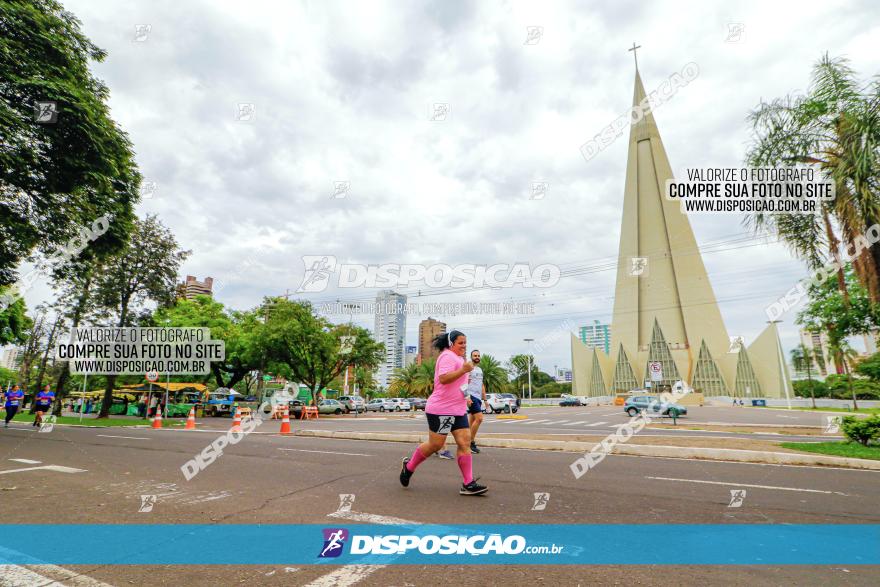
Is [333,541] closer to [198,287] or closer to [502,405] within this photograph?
[502,405]

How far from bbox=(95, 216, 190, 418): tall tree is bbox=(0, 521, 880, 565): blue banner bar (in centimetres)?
2507

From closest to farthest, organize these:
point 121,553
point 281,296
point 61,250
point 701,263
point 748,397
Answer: point 121,553, point 61,250, point 281,296, point 748,397, point 701,263

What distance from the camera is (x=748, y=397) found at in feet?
222

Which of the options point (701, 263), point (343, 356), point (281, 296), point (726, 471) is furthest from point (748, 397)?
point (726, 471)

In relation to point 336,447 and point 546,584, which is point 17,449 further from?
point 546,584

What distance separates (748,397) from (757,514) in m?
79.4

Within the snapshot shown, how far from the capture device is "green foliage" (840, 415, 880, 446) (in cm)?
962

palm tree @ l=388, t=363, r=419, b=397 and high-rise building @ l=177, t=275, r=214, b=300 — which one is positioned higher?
high-rise building @ l=177, t=275, r=214, b=300

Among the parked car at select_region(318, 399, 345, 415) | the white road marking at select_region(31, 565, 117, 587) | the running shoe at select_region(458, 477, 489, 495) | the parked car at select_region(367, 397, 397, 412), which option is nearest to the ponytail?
the running shoe at select_region(458, 477, 489, 495)

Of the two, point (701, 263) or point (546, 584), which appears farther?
point (701, 263)

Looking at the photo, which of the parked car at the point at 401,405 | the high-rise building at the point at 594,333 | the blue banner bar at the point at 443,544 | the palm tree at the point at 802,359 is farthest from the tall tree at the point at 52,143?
the high-rise building at the point at 594,333

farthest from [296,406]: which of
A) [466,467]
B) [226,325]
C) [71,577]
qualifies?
[71,577]

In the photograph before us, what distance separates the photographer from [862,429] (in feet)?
31.9

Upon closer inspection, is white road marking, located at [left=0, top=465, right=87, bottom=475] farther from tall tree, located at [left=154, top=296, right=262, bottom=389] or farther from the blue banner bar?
tall tree, located at [left=154, top=296, right=262, bottom=389]
